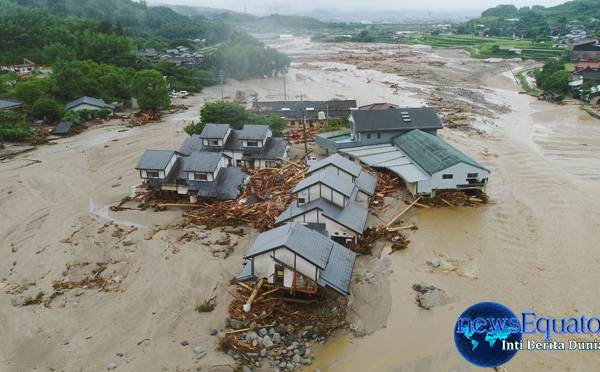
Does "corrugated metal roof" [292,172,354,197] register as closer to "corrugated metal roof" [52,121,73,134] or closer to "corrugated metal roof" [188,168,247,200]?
"corrugated metal roof" [188,168,247,200]

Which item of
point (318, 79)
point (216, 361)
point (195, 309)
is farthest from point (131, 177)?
point (318, 79)

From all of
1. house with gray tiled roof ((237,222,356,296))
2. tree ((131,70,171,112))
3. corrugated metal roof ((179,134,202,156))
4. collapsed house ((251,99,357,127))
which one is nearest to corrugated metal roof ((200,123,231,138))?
corrugated metal roof ((179,134,202,156))

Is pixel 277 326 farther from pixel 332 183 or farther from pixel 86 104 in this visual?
pixel 86 104

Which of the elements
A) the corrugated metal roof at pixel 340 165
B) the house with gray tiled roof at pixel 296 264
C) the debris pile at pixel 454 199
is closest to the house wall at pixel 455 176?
the debris pile at pixel 454 199

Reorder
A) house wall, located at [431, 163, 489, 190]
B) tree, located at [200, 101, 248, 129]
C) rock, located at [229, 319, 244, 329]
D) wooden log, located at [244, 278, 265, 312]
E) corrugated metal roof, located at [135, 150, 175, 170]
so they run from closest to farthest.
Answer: rock, located at [229, 319, 244, 329]
wooden log, located at [244, 278, 265, 312]
house wall, located at [431, 163, 489, 190]
corrugated metal roof, located at [135, 150, 175, 170]
tree, located at [200, 101, 248, 129]

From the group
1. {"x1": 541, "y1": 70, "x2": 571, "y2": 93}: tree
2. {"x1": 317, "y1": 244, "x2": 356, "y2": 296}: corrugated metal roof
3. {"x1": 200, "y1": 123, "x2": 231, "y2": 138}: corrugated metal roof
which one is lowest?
{"x1": 317, "y1": 244, "x2": 356, "y2": 296}: corrugated metal roof

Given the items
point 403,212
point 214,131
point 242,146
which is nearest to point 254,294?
point 403,212
